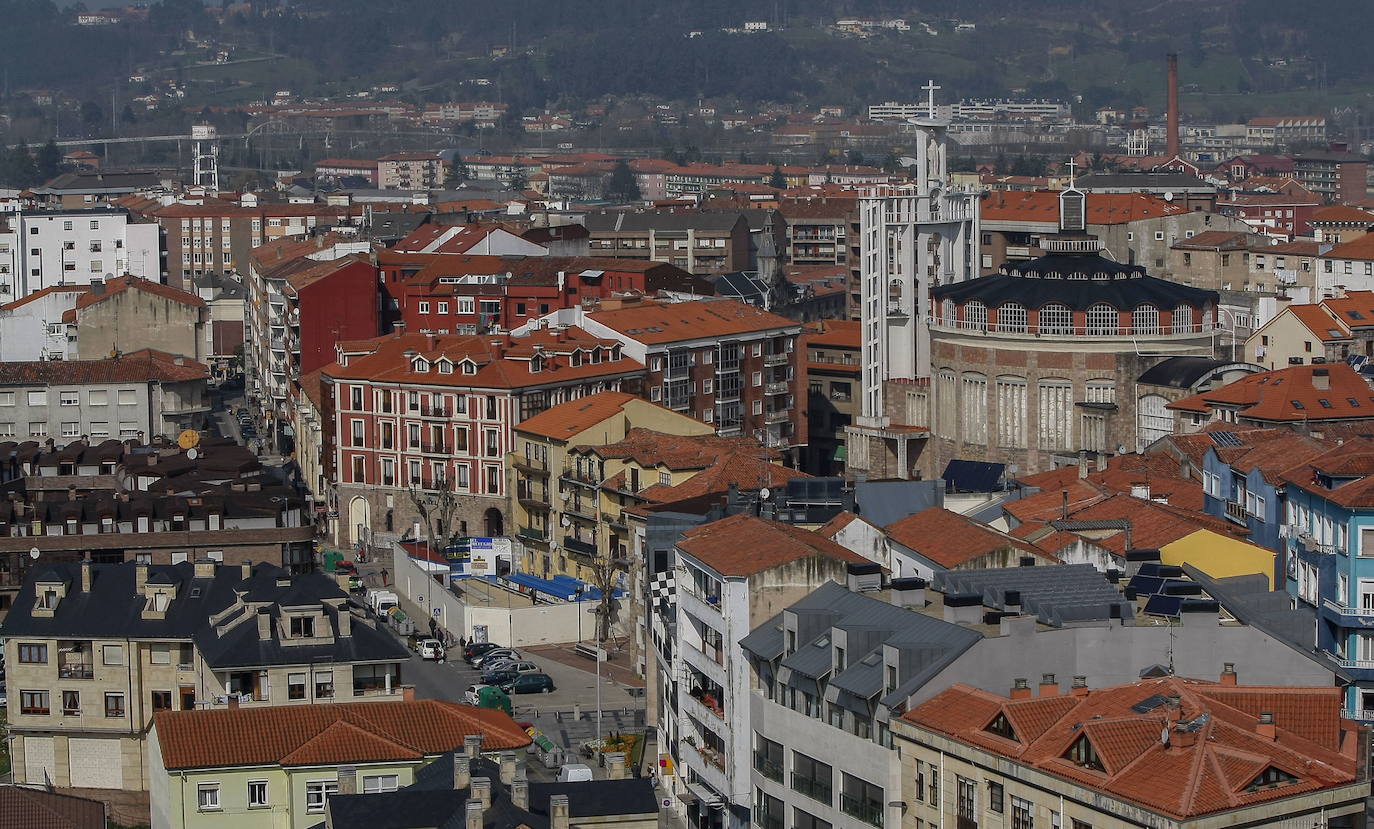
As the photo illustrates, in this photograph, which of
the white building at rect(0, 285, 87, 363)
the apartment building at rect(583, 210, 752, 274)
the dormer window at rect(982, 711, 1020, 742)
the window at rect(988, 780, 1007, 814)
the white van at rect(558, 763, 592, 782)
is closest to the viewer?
the window at rect(988, 780, 1007, 814)

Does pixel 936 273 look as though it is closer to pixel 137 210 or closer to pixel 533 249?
pixel 533 249

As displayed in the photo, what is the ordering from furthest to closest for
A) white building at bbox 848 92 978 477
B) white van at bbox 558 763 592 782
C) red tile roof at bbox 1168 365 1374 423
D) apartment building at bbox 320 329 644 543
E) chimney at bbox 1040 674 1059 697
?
1. white building at bbox 848 92 978 477
2. apartment building at bbox 320 329 644 543
3. red tile roof at bbox 1168 365 1374 423
4. white van at bbox 558 763 592 782
5. chimney at bbox 1040 674 1059 697

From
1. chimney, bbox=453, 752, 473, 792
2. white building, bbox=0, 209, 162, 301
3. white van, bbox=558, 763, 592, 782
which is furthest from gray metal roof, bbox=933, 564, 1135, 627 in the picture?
white building, bbox=0, 209, 162, 301

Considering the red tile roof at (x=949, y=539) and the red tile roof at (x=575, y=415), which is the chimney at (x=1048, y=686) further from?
the red tile roof at (x=575, y=415)

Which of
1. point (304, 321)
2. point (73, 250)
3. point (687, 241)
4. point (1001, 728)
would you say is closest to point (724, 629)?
point (1001, 728)

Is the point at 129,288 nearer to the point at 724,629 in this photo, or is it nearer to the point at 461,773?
the point at 724,629

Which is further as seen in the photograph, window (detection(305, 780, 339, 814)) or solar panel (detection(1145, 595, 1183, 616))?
window (detection(305, 780, 339, 814))

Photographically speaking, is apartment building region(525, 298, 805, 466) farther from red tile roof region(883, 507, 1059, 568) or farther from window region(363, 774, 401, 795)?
window region(363, 774, 401, 795)
